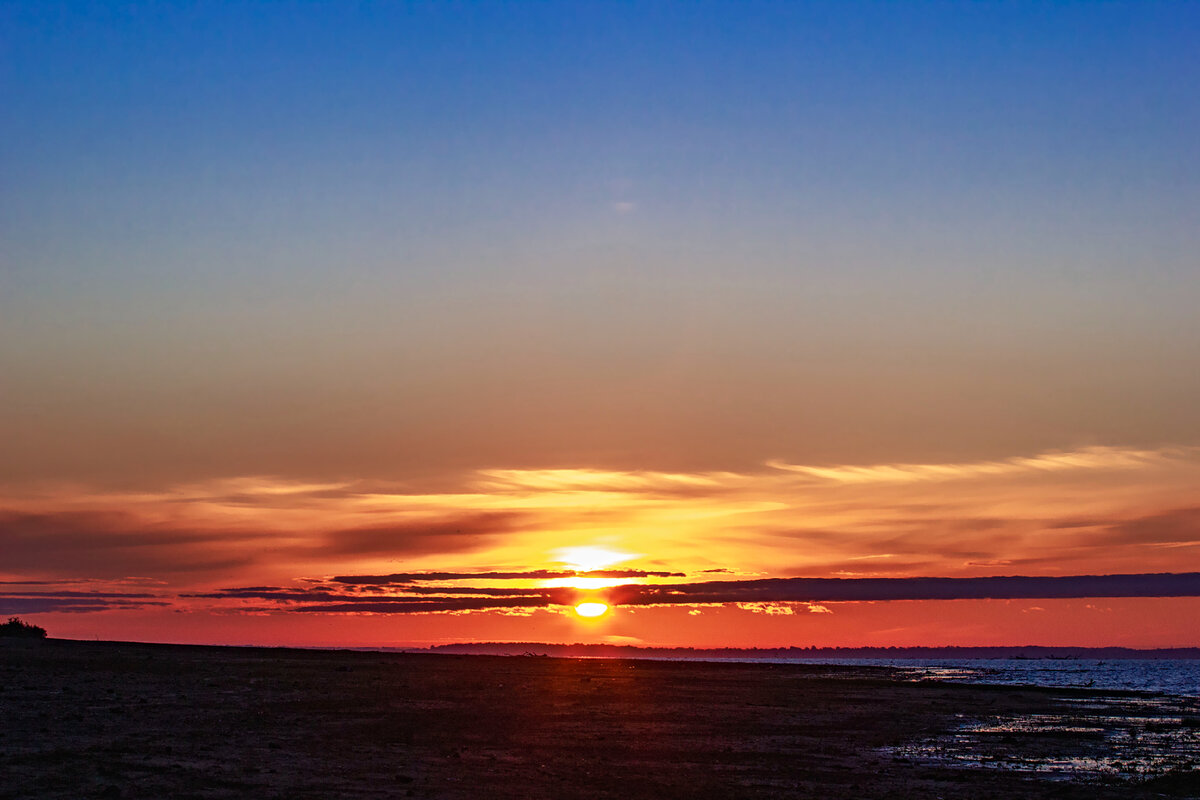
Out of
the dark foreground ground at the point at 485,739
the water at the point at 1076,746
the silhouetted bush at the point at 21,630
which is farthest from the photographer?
the silhouetted bush at the point at 21,630

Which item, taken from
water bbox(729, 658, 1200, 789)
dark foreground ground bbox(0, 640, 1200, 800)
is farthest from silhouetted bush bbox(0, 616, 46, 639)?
water bbox(729, 658, 1200, 789)

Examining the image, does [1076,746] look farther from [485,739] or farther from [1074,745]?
[485,739]

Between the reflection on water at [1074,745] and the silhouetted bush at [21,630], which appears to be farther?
the silhouetted bush at [21,630]

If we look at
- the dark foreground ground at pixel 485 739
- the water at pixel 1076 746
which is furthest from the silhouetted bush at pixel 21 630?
the water at pixel 1076 746

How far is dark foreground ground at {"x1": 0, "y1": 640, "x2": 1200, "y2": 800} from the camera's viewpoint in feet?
74.0

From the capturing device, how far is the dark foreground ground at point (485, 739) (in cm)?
2256

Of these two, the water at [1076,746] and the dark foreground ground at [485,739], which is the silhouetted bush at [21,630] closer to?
the dark foreground ground at [485,739]

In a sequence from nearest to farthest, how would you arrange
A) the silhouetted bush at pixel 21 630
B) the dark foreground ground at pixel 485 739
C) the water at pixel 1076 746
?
1. the dark foreground ground at pixel 485 739
2. the water at pixel 1076 746
3. the silhouetted bush at pixel 21 630

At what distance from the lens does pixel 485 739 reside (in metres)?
30.7

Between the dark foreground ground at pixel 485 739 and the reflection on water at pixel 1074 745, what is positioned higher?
the dark foreground ground at pixel 485 739

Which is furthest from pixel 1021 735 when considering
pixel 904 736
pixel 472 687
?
pixel 472 687

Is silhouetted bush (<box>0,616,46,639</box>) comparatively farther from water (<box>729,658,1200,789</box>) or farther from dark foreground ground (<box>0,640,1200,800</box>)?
water (<box>729,658,1200,789</box>)

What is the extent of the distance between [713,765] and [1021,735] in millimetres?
17217

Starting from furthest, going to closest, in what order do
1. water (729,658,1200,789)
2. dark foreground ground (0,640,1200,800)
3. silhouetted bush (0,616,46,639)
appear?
silhouetted bush (0,616,46,639)
water (729,658,1200,789)
dark foreground ground (0,640,1200,800)
